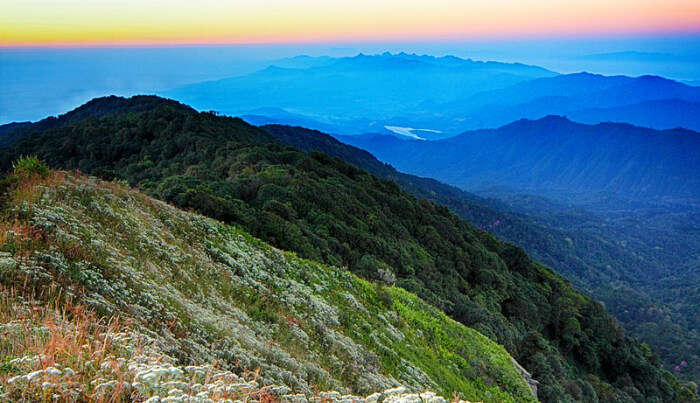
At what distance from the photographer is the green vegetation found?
27.8 m

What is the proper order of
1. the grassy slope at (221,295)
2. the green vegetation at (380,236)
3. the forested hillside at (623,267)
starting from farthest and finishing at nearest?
the forested hillside at (623,267) < the green vegetation at (380,236) < the grassy slope at (221,295)

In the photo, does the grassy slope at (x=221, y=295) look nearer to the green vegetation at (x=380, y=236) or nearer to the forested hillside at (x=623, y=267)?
the green vegetation at (x=380, y=236)

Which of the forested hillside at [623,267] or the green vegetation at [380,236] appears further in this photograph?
the forested hillside at [623,267]

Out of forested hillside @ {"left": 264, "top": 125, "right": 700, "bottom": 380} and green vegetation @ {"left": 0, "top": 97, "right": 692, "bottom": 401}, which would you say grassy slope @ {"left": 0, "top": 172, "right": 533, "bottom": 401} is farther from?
forested hillside @ {"left": 264, "top": 125, "right": 700, "bottom": 380}

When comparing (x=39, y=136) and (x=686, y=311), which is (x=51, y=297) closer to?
(x=39, y=136)

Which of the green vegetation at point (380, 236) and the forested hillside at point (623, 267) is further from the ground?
the green vegetation at point (380, 236)

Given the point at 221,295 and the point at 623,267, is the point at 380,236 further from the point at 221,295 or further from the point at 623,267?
the point at 623,267

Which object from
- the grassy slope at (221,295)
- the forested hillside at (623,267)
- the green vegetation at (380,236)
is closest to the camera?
the grassy slope at (221,295)

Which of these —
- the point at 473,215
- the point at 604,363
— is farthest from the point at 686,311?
the point at 604,363

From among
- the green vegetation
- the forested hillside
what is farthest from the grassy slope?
the forested hillside

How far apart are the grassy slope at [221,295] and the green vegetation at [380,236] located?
1212 millimetres

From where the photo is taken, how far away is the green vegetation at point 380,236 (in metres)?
27.8

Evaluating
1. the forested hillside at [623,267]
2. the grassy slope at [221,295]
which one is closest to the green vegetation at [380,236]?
the grassy slope at [221,295]

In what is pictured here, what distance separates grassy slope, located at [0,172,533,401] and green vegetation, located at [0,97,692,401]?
121 cm
